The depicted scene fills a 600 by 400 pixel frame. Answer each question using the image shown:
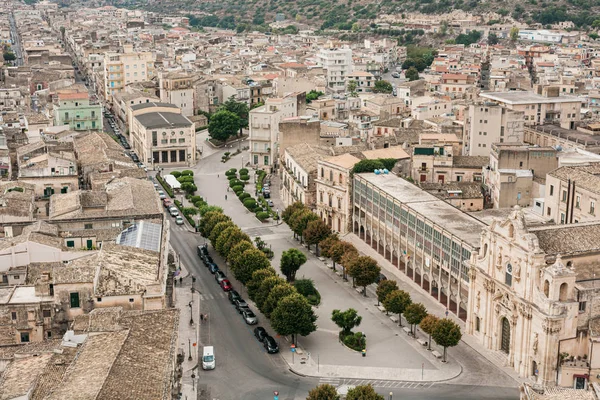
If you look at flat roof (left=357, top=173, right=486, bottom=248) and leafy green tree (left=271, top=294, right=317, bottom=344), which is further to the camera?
flat roof (left=357, top=173, right=486, bottom=248)

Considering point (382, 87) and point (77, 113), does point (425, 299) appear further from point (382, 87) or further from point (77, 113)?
point (382, 87)

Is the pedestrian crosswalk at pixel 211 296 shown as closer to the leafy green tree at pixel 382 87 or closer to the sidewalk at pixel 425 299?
the sidewalk at pixel 425 299

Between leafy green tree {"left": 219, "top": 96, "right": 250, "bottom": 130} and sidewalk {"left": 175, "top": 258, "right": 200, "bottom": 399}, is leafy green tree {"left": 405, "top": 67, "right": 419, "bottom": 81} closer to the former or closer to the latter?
leafy green tree {"left": 219, "top": 96, "right": 250, "bottom": 130}

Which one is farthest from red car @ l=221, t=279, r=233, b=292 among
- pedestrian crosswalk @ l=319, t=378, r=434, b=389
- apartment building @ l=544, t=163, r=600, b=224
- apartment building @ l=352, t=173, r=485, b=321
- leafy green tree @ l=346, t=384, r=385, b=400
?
A: apartment building @ l=544, t=163, r=600, b=224

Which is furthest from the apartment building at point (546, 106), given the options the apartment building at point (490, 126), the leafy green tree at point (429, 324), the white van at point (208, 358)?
the white van at point (208, 358)

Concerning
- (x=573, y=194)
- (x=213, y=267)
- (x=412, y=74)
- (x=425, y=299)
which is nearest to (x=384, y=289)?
(x=425, y=299)

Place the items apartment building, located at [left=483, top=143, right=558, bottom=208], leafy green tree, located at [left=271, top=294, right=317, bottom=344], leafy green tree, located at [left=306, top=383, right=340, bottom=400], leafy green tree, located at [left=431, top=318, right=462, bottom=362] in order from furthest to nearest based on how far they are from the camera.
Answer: apartment building, located at [left=483, top=143, right=558, bottom=208] < leafy green tree, located at [left=271, top=294, right=317, bottom=344] < leafy green tree, located at [left=431, top=318, right=462, bottom=362] < leafy green tree, located at [left=306, top=383, right=340, bottom=400]

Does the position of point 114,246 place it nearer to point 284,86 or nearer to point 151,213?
point 151,213
